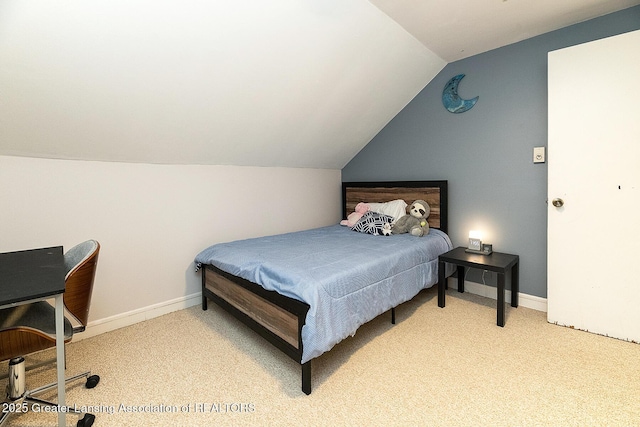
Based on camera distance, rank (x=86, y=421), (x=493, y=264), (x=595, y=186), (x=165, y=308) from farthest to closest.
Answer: (x=165, y=308) < (x=493, y=264) < (x=595, y=186) < (x=86, y=421)

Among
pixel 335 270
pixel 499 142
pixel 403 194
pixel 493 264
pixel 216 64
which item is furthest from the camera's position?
pixel 403 194

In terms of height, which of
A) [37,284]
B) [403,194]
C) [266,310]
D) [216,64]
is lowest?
[266,310]

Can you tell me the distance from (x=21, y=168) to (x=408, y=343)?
2.92 meters

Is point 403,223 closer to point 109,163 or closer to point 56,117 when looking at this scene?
point 109,163

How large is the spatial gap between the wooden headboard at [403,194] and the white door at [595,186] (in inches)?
37.5

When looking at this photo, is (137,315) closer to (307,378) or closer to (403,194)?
(307,378)

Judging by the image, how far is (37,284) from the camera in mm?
1325

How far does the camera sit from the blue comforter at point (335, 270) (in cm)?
172

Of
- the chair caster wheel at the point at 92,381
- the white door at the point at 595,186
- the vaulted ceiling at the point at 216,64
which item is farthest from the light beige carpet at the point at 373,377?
the vaulted ceiling at the point at 216,64

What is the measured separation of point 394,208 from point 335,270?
5.38 ft

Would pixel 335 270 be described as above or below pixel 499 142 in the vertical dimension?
below

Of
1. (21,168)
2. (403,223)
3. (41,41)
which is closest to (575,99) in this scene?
(403,223)

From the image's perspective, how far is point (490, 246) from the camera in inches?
112

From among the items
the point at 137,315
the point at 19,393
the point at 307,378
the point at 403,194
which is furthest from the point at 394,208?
the point at 19,393
